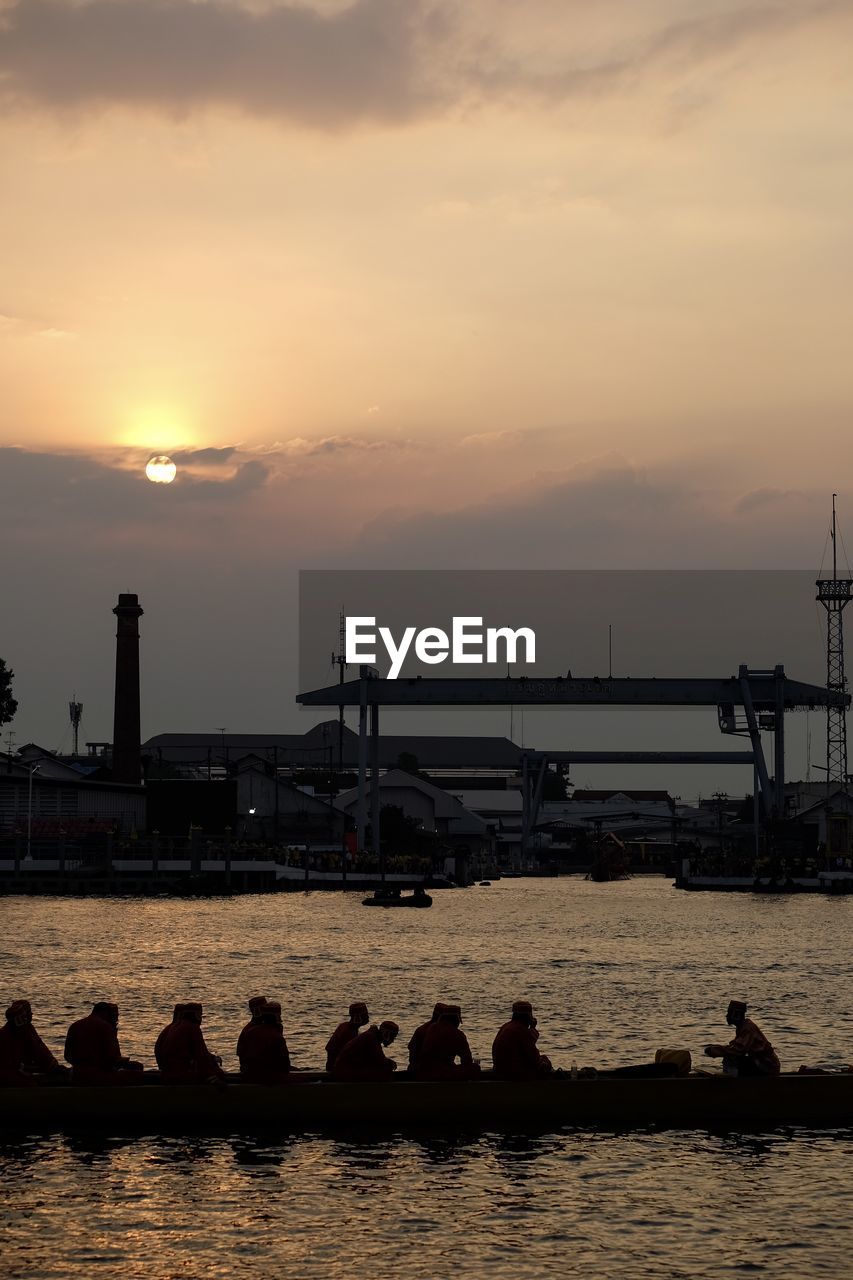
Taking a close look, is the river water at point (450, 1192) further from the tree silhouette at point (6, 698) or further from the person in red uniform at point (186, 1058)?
the tree silhouette at point (6, 698)

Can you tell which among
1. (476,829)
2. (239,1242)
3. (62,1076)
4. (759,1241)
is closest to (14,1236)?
(239,1242)

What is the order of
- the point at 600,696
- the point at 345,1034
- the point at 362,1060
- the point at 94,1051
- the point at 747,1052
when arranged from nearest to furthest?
the point at 94,1051 → the point at 362,1060 → the point at 345,1034 → the point at 747,1052 → the point at 600,696

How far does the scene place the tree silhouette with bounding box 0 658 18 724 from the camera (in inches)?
3949

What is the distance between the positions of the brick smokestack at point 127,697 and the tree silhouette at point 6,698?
7.00 metres

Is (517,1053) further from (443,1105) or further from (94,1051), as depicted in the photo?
(94,1051)

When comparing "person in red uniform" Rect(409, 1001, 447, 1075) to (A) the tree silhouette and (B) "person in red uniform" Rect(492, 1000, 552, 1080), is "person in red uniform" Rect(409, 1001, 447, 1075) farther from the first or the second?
(A) the tree silhouette

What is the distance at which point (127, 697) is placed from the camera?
343 ft

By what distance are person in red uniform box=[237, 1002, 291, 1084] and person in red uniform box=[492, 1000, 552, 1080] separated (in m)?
2.92

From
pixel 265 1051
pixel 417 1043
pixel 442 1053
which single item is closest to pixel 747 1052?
pixel 442 1053

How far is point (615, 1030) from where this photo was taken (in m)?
33.2

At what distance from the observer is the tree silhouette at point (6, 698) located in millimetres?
100312

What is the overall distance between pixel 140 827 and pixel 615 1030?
247 ft

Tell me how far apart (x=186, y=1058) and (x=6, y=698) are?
274ft

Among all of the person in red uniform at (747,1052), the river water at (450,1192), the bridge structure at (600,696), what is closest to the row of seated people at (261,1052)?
the person in red uniform at (747,1052)
